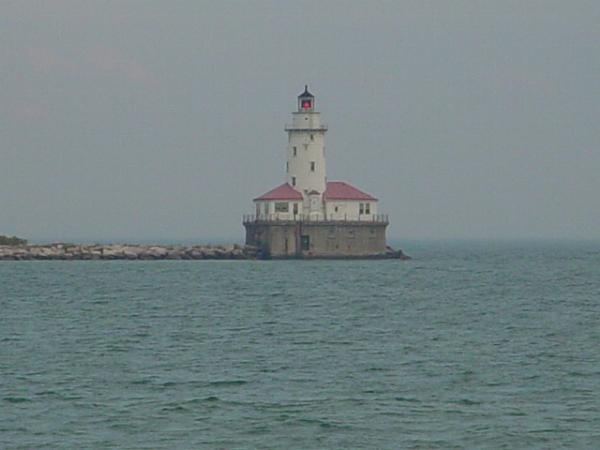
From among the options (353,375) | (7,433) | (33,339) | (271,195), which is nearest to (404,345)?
(353,375)

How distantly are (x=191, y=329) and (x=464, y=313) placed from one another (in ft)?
35.8

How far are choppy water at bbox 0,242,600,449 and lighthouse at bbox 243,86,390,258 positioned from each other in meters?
22.1

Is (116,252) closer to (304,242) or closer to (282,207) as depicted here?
(282,207)

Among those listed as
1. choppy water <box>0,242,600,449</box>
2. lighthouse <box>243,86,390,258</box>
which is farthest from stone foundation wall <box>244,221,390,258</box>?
choppy water <box>0,242,600,449</box>

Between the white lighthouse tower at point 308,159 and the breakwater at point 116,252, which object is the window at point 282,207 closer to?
the white lighthouse tower at point 308,159

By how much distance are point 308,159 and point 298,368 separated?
54037 millimetres

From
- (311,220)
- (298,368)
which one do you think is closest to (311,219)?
(311,220)

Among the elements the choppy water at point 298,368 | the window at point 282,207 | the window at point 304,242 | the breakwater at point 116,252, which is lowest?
the choppy water at point 298,368

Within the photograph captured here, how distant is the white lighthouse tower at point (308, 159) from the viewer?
3383 inches

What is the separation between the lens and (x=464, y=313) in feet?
163

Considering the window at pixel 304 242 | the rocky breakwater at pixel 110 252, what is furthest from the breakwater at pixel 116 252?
the window at pixel 304 242

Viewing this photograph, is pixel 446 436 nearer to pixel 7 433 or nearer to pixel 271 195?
pixel 7 433

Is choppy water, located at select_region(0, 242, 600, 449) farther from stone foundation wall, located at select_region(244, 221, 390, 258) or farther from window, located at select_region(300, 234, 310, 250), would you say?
window, located at select_region(300, 234, 310, 250)

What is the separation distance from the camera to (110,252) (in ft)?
308
